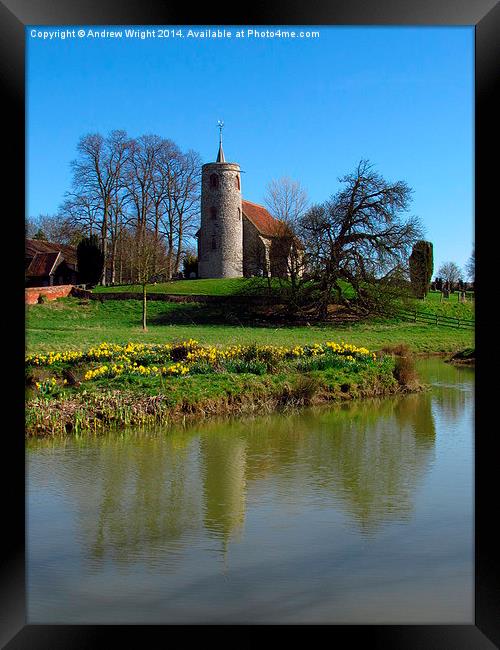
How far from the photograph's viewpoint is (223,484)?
606 cm

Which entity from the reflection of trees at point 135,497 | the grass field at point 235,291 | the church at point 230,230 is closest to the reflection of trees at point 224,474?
the reflection of trees at point 135,497

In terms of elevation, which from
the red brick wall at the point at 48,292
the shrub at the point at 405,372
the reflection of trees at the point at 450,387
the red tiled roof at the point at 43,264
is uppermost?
the red tiled roof at the point at 43,264

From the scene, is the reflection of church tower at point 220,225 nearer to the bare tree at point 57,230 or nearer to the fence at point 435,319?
the bare tree at point 57,230

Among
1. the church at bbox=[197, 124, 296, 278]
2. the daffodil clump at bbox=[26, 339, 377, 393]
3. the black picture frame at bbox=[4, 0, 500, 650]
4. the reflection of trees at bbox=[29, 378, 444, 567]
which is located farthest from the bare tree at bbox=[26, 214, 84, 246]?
the black picture frame at bbox=[4, 0, 500, 650]

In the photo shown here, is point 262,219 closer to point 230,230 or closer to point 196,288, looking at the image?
point 196,288

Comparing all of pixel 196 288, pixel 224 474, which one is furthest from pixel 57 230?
pixel 224 474

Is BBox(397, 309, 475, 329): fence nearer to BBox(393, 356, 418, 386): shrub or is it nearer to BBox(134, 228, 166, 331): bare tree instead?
BBox(393, 356, 418, 386): shrub

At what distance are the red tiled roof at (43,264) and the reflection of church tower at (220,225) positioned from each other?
6126 millimetres

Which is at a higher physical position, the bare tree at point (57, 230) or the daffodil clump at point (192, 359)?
the bare tree at point (57, 230)

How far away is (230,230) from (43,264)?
8.09m

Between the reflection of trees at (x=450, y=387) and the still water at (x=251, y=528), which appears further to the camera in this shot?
the reflection of trees at (x=450, y=387)

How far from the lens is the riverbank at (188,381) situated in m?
8.10

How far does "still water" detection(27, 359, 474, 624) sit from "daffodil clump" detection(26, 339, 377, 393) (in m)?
1.72
